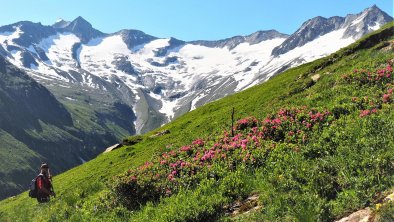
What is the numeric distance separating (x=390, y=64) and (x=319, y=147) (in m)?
13.7

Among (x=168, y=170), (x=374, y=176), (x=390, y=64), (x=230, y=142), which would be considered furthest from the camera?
(x=390, y=64)

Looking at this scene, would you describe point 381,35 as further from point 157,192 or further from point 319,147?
point 157,192

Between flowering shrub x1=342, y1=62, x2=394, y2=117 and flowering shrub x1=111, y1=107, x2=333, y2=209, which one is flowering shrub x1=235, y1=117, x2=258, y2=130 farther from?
flowering shrub x1=342, y1=62, x2=394, y2=117

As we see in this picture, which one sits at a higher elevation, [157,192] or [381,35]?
[381,35]

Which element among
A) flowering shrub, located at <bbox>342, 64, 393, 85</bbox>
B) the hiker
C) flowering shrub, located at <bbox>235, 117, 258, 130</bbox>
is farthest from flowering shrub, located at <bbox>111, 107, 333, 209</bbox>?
the hiker

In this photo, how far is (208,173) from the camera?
19.6m

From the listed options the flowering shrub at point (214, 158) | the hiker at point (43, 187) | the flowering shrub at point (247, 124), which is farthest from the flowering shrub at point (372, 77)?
the hiker at point (43, 187)

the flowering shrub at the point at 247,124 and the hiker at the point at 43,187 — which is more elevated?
the hiker at the point at 43,187

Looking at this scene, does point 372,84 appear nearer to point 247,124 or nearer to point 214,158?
point 247,124

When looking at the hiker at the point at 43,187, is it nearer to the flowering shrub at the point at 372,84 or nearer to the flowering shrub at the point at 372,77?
the flowering shrub at the point at 372,84

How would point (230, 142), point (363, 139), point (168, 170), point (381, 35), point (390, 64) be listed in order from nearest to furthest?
point (363, 139) → point (168, 170) → point (230, 142) → point (390, 64) → point (381, 35)

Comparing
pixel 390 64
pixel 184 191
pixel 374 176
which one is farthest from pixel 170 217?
pixel 390 64

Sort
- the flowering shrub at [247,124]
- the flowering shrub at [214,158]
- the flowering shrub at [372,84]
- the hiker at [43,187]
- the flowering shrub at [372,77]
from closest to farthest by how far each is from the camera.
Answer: the flowering shrub at [214,158] < the flowering shrub at [372,84] < the flowering shrub at [372,77] < the flowering shrub at [247,124] < the hiker at [43,187]

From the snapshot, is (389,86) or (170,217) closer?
(170,217)
